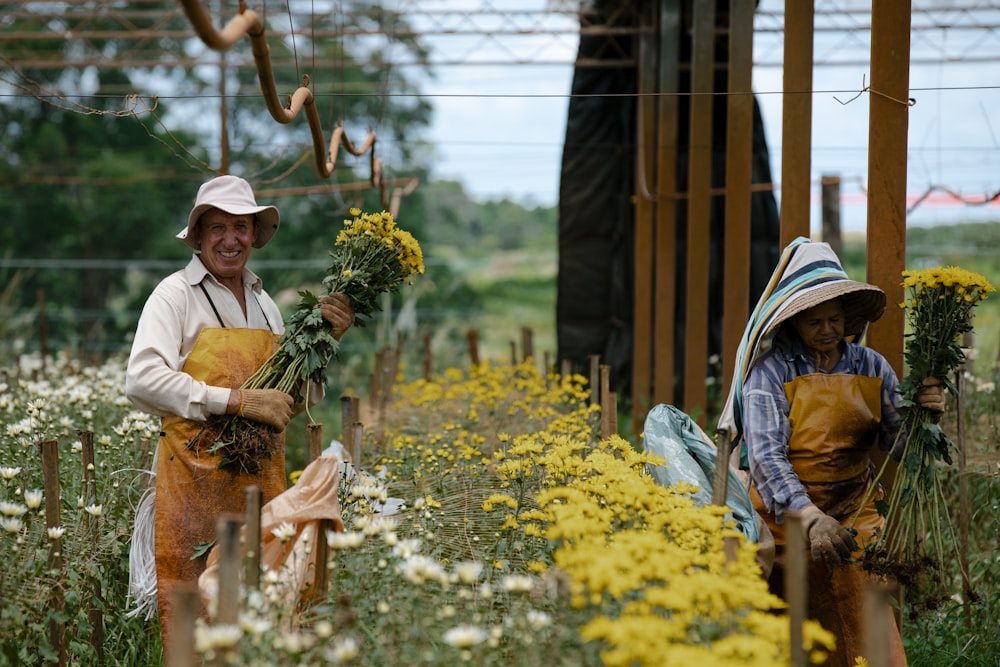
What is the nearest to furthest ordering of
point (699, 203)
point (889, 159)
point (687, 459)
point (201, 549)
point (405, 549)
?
point (405, 549) < point (201, 549) < point (687, 459) < point (889, 159) < point (699, 203)

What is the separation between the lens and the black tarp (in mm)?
9180

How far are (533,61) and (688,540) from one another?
26.7ft

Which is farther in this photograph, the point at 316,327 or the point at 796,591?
the point at 316,327

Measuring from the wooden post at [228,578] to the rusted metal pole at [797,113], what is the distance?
3.30m

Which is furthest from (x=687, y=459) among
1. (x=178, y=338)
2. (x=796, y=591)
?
(x=178, y=338)

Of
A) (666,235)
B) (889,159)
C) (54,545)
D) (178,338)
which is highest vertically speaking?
(889,159)

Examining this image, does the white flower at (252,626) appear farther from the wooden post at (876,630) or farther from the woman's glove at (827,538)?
the woman's glove at (827,538)

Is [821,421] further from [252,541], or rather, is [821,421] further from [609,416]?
[252,541]

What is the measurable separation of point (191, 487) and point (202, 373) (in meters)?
0.39

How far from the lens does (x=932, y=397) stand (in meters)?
3.39

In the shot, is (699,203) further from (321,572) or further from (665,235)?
(321,572)

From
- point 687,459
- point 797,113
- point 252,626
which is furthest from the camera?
point 797,113

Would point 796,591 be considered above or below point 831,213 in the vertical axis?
below

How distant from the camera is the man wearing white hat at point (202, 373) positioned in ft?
11.0
